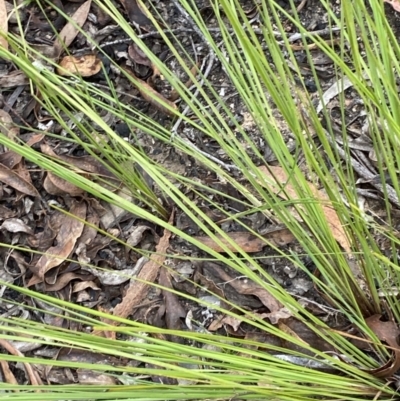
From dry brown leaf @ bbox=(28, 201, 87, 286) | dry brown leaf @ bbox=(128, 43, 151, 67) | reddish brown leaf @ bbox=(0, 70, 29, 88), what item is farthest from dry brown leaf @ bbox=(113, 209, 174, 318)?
reddish brown leaf @ bbox=(0, 70, 29, 88)

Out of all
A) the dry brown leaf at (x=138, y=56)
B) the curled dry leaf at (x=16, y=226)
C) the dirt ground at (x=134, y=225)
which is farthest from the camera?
the dry brown leaf at (x=138, y=56)

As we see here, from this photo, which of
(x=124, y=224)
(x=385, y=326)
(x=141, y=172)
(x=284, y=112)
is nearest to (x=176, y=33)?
(x=141, y=172)

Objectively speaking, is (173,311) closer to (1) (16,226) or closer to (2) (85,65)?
(1) (16,226)

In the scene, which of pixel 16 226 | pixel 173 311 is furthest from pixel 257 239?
pixel 16 226

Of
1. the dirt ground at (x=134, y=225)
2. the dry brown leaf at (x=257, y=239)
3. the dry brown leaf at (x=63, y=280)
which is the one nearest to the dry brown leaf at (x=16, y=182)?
the dirt ground at (x=134, y=225)

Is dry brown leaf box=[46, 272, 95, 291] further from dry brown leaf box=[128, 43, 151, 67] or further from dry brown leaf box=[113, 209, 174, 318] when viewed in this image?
dry brown leaf box=[128, 43, 151, 67]

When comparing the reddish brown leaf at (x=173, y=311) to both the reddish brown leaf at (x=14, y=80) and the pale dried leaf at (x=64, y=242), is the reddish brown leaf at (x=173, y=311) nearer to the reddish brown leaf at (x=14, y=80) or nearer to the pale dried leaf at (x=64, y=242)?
the pale dried leaf at (x=64, y=242)
